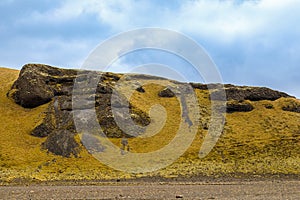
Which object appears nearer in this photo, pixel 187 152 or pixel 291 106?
pixel 187 152

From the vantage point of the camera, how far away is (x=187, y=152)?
217 ft

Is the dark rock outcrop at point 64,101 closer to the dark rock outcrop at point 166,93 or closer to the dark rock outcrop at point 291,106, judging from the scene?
the dark rock outcrop at point 166,93

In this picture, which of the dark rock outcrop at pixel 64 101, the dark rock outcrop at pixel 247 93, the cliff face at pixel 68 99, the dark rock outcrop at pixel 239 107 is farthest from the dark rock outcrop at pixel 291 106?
the dark rock outcrop at pixel 64 101

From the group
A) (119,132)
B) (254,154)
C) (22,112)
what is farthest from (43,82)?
(254,154)

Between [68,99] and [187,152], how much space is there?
1224 inches

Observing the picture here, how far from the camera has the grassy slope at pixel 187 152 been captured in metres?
56.1

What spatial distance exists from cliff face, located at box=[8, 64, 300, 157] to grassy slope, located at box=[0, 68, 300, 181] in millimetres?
2306

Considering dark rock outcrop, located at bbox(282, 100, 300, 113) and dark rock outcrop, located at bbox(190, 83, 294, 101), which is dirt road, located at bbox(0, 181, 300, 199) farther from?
dark rock outcrop, located at bbox(190, 83, 294, 101)

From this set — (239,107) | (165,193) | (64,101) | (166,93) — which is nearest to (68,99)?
(64,101)

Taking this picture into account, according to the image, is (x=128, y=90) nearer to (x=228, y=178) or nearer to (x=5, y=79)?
(x=5, y=79)

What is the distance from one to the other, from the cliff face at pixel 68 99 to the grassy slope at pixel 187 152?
2306 millimetres

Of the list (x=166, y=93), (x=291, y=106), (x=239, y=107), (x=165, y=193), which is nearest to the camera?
(x=165, y=193)

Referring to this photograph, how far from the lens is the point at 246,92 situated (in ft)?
336

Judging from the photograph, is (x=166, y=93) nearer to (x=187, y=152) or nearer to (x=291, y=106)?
(x=291, y=106)
